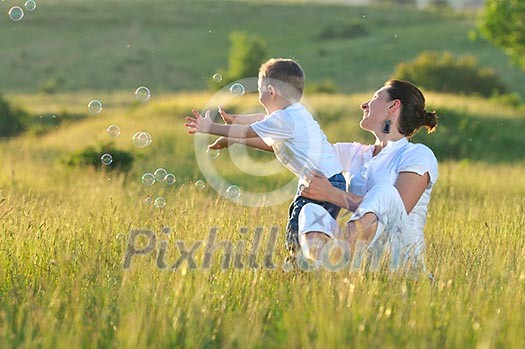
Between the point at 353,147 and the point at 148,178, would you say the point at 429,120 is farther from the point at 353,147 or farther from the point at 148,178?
the point at 148,178

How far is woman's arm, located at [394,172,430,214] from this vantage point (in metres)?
6.36

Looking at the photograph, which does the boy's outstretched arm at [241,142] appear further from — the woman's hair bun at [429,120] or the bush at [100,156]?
the bush at [100,156]

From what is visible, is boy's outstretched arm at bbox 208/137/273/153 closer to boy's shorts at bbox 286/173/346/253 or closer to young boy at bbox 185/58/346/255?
young boy at bbox 185/58/346/255

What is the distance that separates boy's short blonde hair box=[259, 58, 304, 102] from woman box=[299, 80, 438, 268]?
547 millimetres

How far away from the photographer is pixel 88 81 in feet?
210

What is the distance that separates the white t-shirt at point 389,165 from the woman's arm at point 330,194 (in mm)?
242

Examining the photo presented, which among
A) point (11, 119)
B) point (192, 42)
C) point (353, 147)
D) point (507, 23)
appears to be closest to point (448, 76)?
point (507, 23)

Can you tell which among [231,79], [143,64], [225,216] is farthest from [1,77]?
[225,216]

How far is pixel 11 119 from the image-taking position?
113ft

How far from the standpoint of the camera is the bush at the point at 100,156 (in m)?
17.3

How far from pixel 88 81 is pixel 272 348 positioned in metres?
60.7

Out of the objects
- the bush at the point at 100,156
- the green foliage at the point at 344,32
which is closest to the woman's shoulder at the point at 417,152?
the bush at the point at 100,156

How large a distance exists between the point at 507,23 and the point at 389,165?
1060 inches

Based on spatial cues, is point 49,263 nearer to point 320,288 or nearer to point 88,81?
point 320,288
